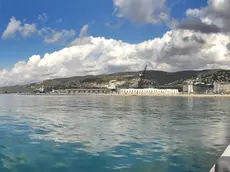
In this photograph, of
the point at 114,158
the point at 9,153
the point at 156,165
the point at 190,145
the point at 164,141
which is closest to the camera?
the point at 156,165

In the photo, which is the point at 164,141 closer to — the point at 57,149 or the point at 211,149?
the point at 211,149

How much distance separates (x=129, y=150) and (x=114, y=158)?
2915 mm

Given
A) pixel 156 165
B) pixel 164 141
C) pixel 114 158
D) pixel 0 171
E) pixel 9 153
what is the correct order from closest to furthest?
1. pixel 0 171
2. pixel 156 165
3. pixel 114 158
4. pixel 9 153
5. pixel 164 141

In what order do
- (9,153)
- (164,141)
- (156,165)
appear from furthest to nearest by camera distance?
(164,141), (9,153), (156,165)

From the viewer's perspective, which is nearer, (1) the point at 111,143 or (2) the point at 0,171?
(2) the point at 0,171

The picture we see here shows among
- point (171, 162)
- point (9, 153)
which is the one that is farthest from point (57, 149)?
point (171, 162)

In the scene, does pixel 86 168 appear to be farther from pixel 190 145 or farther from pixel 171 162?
pixel 190 145

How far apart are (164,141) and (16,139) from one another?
14.7 metres

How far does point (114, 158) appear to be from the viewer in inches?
808

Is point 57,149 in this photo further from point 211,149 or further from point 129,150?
point 211,149

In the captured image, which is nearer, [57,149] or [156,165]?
[156,165]

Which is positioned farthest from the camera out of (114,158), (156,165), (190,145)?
(190,145)

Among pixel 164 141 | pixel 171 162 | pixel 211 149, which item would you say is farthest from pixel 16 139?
pixel 211 149

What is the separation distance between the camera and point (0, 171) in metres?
17.4
